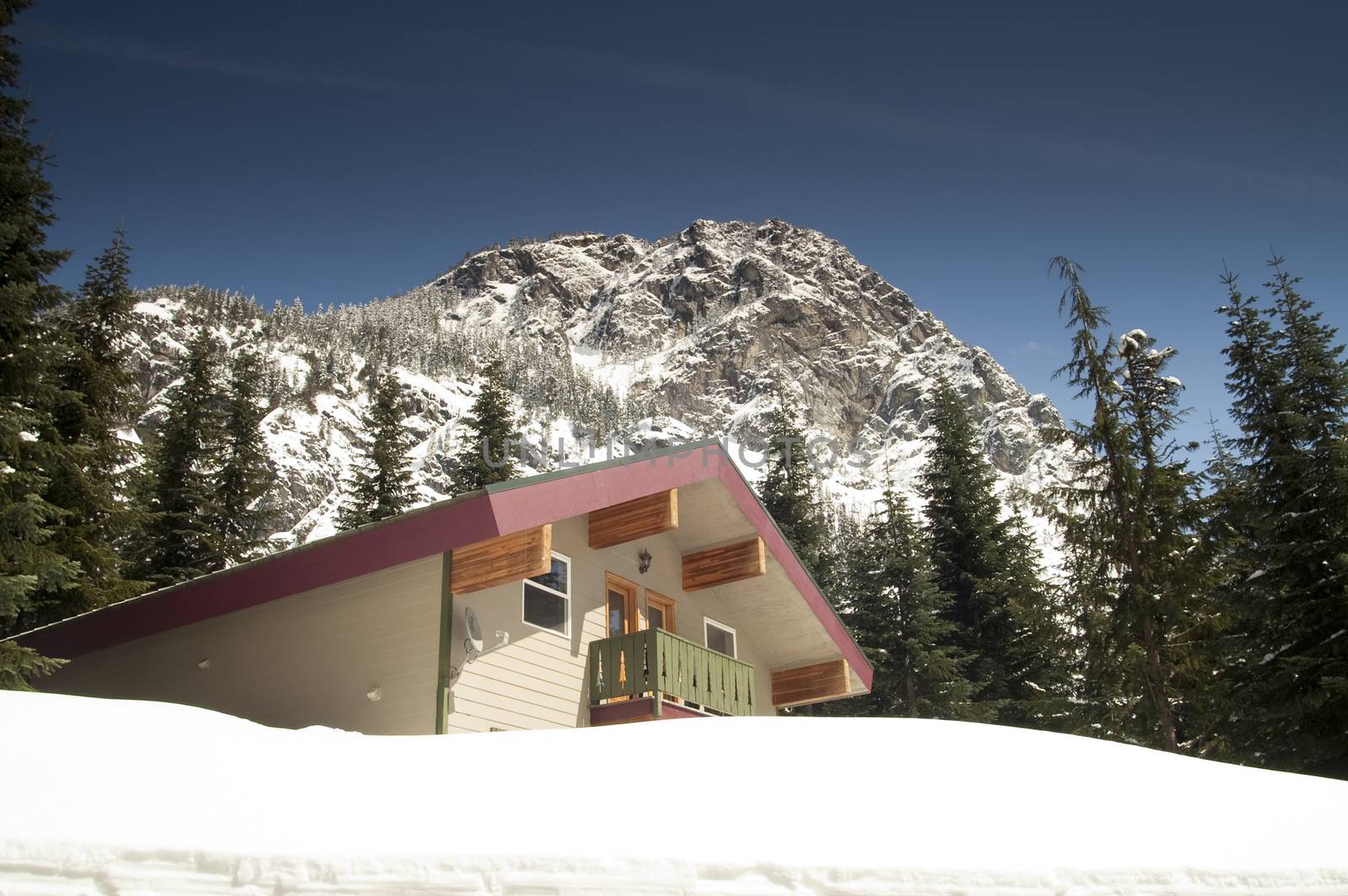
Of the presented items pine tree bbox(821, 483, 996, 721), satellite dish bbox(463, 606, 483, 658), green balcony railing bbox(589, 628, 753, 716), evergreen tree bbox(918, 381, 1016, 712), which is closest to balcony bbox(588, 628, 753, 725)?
green balcony railing bbox(589, 628, 753, 716)

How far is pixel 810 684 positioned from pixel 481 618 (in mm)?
7507

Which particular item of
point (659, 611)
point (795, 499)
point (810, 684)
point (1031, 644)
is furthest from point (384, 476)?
point (1031, 644)

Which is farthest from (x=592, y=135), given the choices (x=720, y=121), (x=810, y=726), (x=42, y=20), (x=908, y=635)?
(x=810, y=726)

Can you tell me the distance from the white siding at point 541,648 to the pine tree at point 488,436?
47.3ft

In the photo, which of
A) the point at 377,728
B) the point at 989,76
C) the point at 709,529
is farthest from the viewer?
the point at 989,76

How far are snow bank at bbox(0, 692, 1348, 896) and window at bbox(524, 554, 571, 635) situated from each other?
5.64m

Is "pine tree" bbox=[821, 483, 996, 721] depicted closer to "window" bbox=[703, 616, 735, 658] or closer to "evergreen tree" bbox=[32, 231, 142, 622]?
"window" bbox=[703, 616, 735, 658]

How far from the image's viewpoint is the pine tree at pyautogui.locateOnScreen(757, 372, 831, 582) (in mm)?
30922

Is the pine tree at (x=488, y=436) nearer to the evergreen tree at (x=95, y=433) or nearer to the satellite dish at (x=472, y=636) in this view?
the evergreen tree at (x=95, y=433)

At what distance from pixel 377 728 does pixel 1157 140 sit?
24.1 metres

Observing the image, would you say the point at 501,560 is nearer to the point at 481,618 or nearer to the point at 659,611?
the point at 481,618

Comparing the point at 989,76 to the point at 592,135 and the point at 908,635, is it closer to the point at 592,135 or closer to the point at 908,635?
the point at 908,635

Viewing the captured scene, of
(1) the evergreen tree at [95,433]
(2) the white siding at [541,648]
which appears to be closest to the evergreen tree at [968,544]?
(2) the white siding at [541,648]

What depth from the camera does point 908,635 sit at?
25.6m
